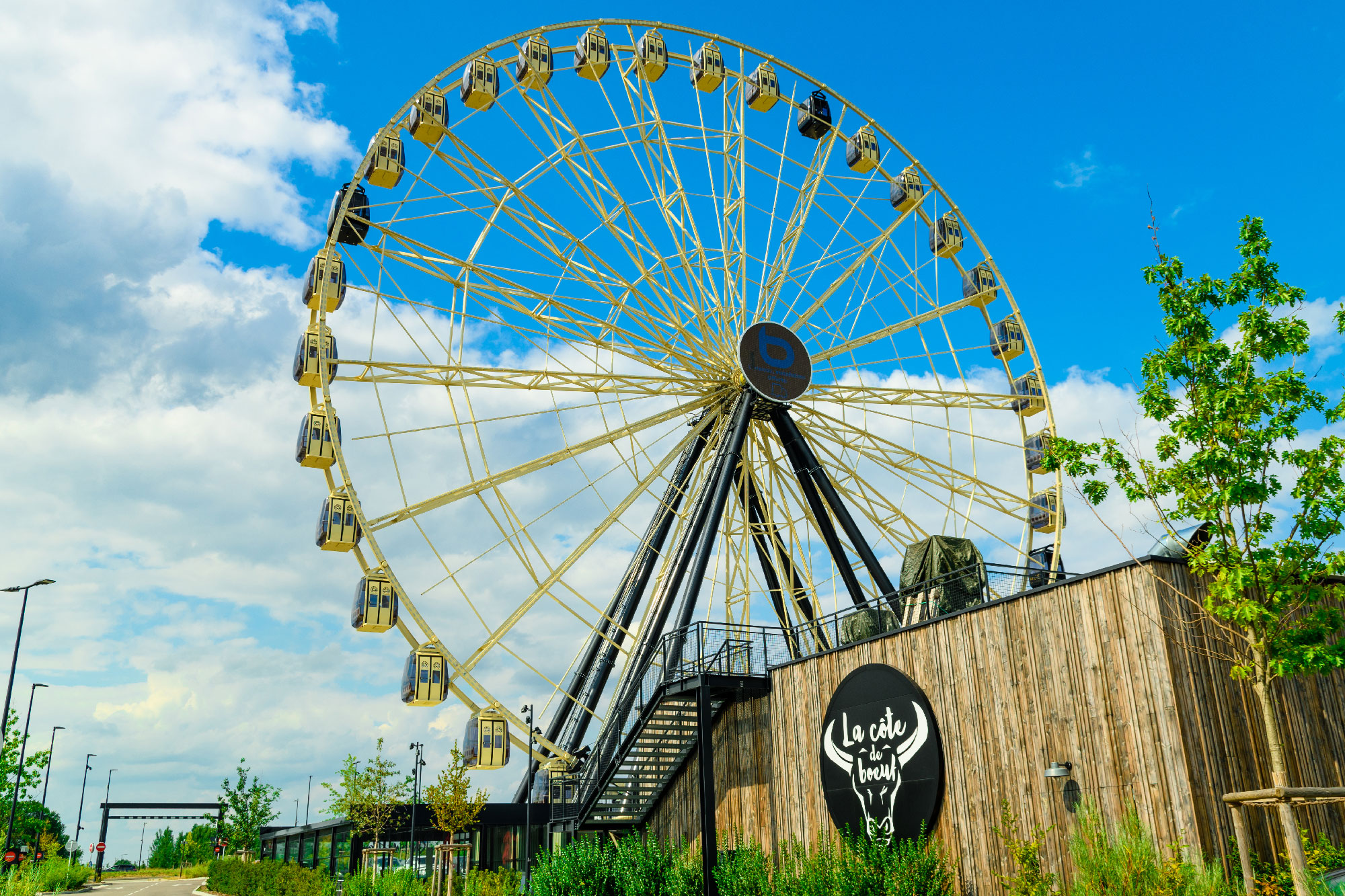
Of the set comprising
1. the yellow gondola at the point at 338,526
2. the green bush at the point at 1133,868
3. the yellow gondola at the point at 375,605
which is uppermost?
the yellow gondola at the point at 338,526

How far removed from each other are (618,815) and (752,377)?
29.5 ft

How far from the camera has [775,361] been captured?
851 inches

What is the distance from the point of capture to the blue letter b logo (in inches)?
850

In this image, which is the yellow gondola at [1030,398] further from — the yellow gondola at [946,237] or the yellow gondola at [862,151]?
the yellow gondola at [862,151]

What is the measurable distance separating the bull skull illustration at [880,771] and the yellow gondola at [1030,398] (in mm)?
12369

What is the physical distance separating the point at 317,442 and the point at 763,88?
13.5 meters

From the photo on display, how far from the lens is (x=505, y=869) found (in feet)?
73.5

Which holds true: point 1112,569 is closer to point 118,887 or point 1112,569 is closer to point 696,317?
point 696,317

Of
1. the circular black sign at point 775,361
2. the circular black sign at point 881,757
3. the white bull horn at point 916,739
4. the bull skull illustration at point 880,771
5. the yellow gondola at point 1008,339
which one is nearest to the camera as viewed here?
the circular black sign at point 881,757

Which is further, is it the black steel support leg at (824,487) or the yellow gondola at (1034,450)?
the yellow gondola at (1034,450)

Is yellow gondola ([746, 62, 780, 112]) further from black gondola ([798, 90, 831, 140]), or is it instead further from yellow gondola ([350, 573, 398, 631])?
yellow gondola ([350, 573, 398, 631])

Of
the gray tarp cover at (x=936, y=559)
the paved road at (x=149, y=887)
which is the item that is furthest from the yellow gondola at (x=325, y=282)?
the paved road at (x=149, y=887)

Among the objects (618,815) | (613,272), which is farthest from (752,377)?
(618,815)

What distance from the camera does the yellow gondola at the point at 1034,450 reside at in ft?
76.4
